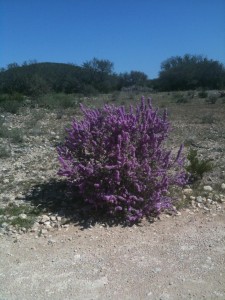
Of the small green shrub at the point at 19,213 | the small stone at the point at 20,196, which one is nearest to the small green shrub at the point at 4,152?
the small stone at the point at 20,196

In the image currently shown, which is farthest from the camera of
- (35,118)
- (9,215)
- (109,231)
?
(35,118)

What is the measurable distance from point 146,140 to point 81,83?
36.8 meters

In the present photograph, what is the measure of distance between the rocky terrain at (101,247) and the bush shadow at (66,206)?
0.01 metres

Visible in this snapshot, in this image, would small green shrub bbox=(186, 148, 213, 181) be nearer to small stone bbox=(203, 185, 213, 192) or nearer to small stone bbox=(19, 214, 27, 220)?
small stone bbox=(203, 185, 213, 192)

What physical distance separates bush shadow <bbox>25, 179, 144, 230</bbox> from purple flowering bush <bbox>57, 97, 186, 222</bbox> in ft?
0.37

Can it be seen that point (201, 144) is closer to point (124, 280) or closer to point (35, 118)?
point (124, 280)

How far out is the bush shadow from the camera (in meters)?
5.12

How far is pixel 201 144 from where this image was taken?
28.8 feet

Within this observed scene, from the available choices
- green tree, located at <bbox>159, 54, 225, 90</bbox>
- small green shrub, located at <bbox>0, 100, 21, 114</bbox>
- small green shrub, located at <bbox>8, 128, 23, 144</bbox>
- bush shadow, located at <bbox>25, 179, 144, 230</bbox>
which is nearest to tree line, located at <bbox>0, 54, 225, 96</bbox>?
green tree, located at <bbox>159, 54, 225, 90</bbox>

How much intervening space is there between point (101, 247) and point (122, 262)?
390mm

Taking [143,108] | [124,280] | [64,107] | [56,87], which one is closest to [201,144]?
[143,108]

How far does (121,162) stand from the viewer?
5168mm

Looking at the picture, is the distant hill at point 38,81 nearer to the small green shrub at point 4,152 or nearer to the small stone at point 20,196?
the small green shrub at point 4,152

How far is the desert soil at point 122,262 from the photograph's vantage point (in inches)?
145
